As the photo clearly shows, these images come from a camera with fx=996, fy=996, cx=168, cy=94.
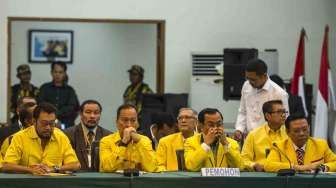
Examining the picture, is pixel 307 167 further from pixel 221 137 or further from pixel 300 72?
pixel 300 72

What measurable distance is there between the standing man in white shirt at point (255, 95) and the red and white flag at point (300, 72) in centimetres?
287

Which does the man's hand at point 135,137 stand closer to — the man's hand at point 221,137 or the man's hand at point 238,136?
the man's hand at point 221,137

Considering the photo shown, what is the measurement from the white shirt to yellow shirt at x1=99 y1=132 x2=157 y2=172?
192 cm

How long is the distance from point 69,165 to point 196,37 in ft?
20.3

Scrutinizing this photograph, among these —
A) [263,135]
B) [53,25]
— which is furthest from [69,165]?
[53,25]

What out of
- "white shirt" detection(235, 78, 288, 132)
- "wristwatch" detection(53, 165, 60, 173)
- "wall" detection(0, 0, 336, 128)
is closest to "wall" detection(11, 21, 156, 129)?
"wall" detection(0, 0, 336, 128)

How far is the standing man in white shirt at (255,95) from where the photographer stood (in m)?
8.87

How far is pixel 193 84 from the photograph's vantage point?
13.1 meters

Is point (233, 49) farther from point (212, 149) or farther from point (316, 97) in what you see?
point (212, 149)

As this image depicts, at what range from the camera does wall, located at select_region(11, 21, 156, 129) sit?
602 inches

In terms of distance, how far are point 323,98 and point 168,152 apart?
4746 millimetres

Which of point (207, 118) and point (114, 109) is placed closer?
point (207, 118)

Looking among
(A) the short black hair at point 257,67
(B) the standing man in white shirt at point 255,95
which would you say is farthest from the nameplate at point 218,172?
(A) the short black hair at point 257,67

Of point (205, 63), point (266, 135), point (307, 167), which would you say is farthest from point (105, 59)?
point (307, 167)
